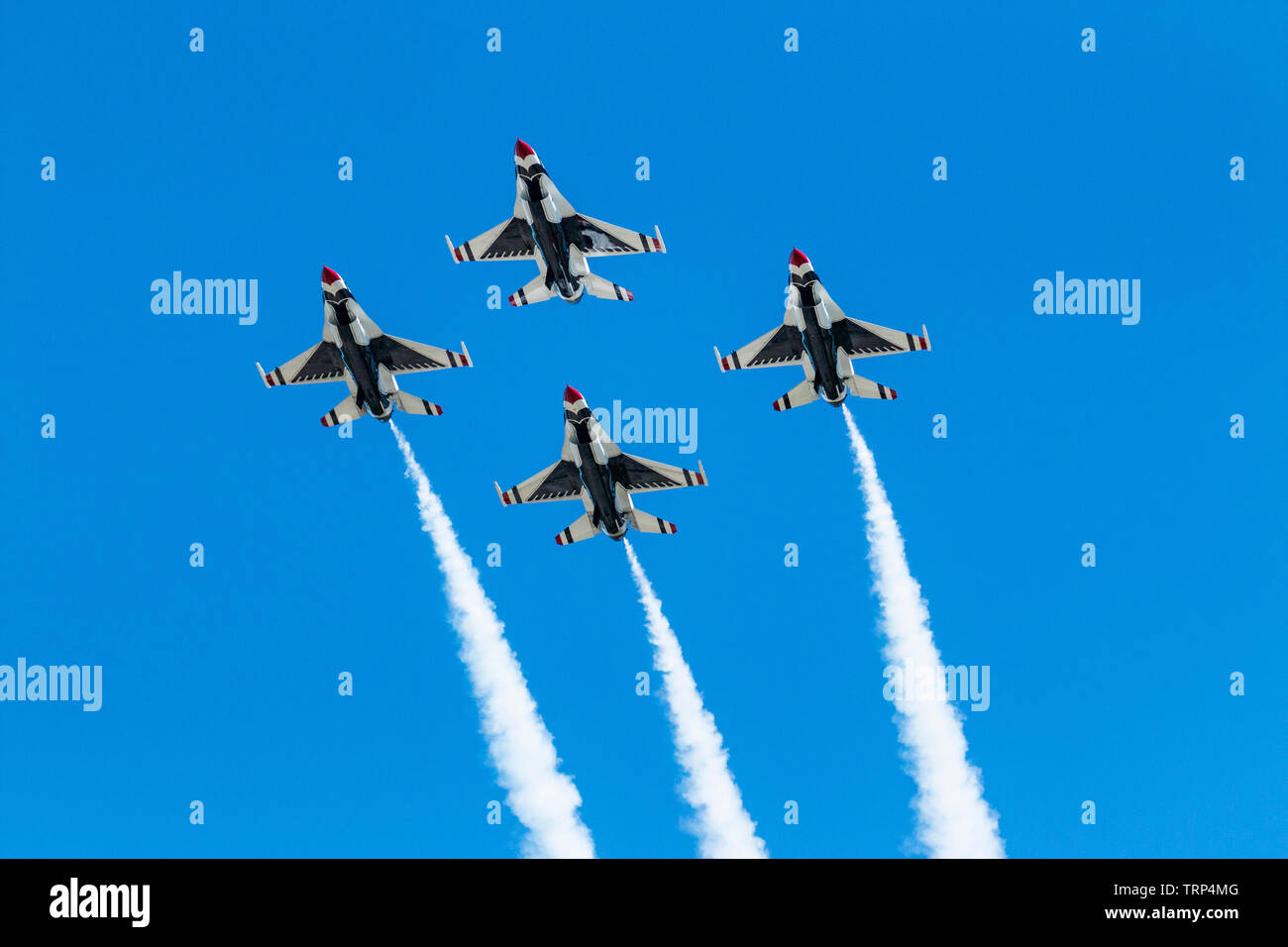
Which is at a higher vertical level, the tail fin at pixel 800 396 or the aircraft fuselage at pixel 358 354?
the aircraft fuselage at pixel 358 354

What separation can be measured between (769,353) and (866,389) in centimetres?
513

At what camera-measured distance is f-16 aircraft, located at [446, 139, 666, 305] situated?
68812mm

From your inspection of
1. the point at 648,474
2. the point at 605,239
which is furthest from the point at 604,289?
the point at 648,474

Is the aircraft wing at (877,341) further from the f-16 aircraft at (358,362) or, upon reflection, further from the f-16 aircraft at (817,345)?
the f-16 aircraft at (358,362)

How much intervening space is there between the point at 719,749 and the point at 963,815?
12178mm

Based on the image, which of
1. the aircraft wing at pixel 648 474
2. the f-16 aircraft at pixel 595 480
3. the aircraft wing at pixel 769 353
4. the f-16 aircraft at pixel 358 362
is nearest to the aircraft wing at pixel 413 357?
the f-16 aircraft at pixel 358 362

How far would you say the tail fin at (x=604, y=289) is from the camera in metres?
73.0

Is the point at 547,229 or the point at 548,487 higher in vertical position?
the point at 547,229

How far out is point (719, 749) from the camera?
7212cm

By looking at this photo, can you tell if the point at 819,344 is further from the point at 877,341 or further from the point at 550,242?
the point at 550,242

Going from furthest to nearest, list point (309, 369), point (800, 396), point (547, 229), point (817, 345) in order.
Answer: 1. point (309, 369)
2. point (800, 396)
3. point (547, 229)
4. point (817, 345)

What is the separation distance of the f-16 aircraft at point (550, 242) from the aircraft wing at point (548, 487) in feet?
28.6

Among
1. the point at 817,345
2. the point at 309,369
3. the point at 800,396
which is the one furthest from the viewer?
the point at 309,369

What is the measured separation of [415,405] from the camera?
2872 inches
